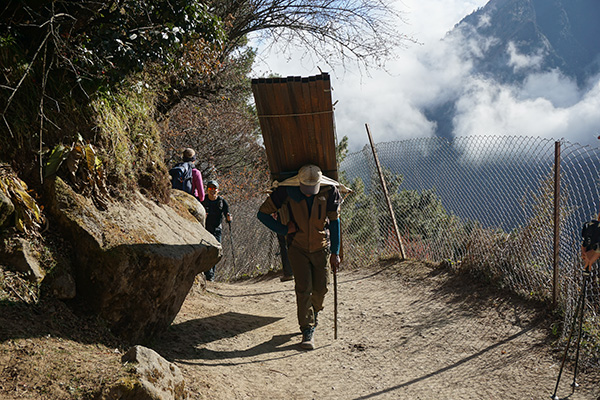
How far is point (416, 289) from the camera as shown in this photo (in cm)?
691

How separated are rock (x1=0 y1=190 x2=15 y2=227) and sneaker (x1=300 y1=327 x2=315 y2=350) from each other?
2969mm

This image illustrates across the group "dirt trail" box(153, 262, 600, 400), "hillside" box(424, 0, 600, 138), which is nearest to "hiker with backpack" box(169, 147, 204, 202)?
"dirt trail" box(153, 262, 600, 400)

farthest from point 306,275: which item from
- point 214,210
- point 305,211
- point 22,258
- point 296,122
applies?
point 214,210

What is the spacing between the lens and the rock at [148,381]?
277 cm

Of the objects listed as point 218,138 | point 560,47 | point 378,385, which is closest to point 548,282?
point 378,385

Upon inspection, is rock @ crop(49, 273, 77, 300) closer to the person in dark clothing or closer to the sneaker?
the sneaker

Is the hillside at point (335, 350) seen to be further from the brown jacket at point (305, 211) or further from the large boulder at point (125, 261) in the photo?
the brown jacket at point (305, 211)

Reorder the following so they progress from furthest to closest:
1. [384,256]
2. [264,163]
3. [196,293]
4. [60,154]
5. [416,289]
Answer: [264,163] < [384,256] < [416,289] < [196,293] < [60,154]

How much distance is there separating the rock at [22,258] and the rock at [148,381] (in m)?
0.99

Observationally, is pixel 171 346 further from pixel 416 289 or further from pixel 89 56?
pixel 416 289

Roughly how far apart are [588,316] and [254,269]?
869 centimetres

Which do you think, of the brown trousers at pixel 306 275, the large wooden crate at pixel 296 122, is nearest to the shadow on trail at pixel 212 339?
the brown trousers at pixel 306 275

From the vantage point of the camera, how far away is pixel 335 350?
16.5 ft

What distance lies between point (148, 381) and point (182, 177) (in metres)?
4.60
